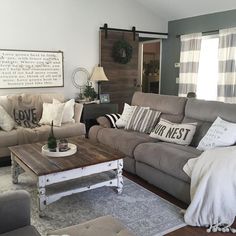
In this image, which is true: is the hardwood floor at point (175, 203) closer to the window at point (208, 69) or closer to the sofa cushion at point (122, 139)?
the sofa cushion at point (122, 139)

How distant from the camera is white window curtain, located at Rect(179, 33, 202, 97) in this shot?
5531 millimetres

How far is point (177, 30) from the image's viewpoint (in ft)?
19.7

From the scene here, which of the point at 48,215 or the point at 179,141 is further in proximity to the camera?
the point at 179,141

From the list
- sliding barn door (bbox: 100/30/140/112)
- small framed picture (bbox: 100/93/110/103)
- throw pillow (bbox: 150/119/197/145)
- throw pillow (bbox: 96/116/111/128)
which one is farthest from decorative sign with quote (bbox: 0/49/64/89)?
throw pillow (bbox: 150/119/197/145)

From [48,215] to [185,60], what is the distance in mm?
4273

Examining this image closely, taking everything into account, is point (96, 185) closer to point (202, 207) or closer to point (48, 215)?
point (48, 215)

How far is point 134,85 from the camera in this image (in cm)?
607

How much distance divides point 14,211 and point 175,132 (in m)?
2.23

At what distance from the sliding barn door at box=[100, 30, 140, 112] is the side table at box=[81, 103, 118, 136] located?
1.68 ft

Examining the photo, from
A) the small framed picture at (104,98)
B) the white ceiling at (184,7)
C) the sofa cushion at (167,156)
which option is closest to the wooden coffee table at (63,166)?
the sofa cushion at (167,156)

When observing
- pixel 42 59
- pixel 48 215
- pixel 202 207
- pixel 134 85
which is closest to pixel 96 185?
pixel 48 215

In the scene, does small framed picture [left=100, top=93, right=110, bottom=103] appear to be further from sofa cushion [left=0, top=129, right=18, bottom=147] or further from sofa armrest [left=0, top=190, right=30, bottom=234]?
sofa armrest [left=0, top=190, right=30, bottom=234]

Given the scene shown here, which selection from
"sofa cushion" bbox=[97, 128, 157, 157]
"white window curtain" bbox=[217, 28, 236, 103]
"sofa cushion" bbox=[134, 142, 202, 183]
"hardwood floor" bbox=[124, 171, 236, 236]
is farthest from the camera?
"white window curtain" bbox=[217, 28, 236, 103]

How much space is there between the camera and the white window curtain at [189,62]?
553 centimetres
